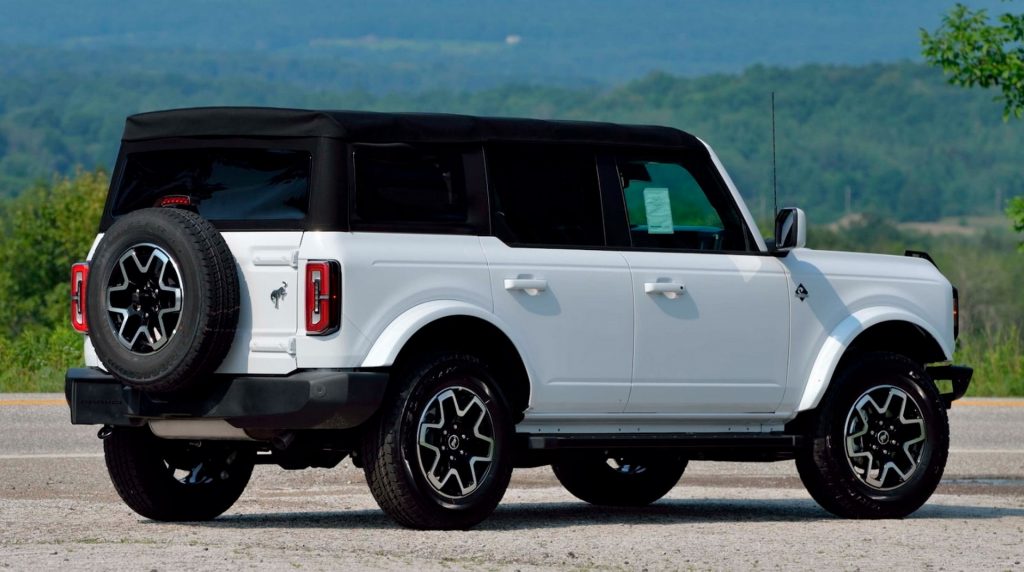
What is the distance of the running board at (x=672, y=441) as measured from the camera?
9.74m

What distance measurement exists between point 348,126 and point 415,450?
1.50 metres

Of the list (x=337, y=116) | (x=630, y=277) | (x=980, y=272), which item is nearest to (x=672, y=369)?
(x=630, y=277)

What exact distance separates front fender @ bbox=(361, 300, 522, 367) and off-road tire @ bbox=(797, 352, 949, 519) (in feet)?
7.63

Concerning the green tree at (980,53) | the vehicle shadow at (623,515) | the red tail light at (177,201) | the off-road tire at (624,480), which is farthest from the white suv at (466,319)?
the green tree at (980,53)

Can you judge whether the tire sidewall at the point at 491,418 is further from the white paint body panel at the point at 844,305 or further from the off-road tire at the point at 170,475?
the white paint body panel at the point at 844,305

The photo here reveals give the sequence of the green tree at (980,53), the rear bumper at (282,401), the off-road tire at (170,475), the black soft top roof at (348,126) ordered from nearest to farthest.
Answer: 1. the rear bumper at (282,401)
2. the black soft top roof at (348,126)
3. the off-road tire at (170,475)
4. the green tree at (980,53)

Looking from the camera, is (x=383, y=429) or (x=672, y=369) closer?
(x=383, y=429)

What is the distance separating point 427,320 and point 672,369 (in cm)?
164

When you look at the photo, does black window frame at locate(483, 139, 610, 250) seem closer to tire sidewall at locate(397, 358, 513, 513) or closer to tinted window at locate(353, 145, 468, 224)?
tinted window at locate(353, 145, 468, 224)

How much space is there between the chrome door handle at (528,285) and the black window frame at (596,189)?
20cm

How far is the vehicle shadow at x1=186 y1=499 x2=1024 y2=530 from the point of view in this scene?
10039 mm

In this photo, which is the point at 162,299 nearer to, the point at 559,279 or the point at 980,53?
the point at 559,279

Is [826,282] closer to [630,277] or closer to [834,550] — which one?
[630,277]

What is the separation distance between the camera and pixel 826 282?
426 inches
